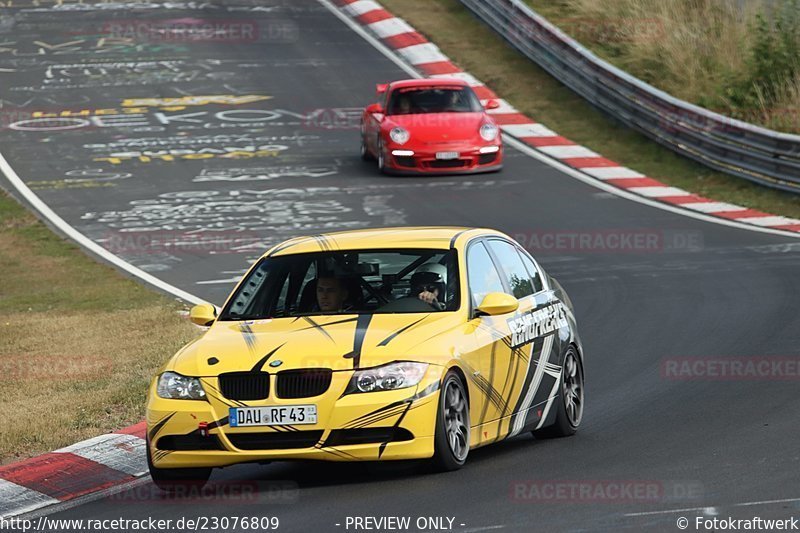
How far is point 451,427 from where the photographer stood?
27.7ft

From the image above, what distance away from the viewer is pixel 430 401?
322 inches

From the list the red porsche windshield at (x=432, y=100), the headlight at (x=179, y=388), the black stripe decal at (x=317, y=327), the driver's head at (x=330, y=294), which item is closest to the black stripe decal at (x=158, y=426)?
the headlight at (x=179, y=388)

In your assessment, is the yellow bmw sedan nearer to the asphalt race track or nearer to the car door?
the car door

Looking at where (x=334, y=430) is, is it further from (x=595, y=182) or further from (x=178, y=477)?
(x=595, y=182)

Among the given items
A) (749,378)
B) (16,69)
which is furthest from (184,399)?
(16,69)

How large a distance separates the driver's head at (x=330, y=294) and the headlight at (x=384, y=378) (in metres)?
1.06

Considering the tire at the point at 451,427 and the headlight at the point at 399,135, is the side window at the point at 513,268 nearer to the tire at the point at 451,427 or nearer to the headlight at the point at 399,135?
the tire at the point at 451,427

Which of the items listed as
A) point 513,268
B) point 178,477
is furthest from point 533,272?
point 178,477

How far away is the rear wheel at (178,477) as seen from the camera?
8.50m

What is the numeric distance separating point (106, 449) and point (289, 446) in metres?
2.08

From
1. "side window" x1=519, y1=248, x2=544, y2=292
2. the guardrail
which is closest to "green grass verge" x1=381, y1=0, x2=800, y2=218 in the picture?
the guardrail

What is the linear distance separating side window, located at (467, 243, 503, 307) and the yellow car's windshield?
0.42ft

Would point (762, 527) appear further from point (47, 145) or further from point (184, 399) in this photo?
point (47, 145)

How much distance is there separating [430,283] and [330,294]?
59 cm
